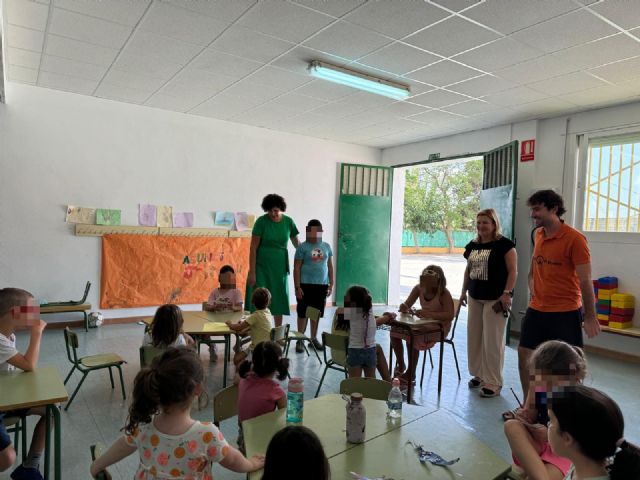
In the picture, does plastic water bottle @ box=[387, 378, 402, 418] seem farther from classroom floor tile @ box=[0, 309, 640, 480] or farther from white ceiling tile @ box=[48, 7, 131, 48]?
white ceiling tile @ box=[48, 7, 131, 48]

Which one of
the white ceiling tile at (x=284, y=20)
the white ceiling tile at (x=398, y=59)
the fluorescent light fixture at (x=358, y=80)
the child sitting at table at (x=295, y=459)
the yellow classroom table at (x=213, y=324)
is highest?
the white ceiling tile at (x=398, y=59)

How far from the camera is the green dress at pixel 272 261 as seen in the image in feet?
15.1

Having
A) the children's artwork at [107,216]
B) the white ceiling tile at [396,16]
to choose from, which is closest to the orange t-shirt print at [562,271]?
the white ceiling tile at [396,16]

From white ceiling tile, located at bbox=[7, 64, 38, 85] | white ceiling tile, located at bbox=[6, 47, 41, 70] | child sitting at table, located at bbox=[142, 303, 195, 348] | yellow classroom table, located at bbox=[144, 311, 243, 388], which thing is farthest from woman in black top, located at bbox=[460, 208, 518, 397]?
white ceiling tile, located at bbox=[7, 64, 38, 85]

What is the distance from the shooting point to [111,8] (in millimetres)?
3320

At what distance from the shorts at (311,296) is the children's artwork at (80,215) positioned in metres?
3.09

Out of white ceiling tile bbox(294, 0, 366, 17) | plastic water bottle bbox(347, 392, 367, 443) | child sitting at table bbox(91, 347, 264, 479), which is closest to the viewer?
child sitting at table bbox(91, 347, 264, 479)

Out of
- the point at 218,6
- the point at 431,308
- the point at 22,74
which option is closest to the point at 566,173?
the point at 431,308

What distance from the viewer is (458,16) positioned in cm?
322

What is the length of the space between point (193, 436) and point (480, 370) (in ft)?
10.2

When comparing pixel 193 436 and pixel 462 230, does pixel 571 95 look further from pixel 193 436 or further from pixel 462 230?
pixel 462 230

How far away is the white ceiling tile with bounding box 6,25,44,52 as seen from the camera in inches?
149

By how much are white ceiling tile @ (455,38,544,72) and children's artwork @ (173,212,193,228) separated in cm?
425

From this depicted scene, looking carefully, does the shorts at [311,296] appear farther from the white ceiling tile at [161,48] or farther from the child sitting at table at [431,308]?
the white ceiling tile at [161,48]
